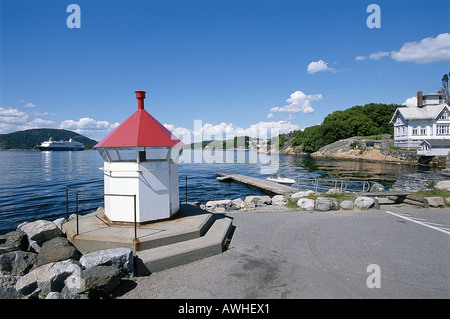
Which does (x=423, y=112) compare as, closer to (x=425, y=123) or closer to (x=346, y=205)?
(x=425, y=123)

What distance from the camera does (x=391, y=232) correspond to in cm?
832

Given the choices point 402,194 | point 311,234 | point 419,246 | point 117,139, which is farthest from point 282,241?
point 402,194

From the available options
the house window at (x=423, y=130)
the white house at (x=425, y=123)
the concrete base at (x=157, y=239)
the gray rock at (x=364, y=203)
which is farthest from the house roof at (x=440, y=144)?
the concrete base at (x=157, y=239)

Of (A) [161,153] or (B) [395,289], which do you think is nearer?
(B) [395,289]

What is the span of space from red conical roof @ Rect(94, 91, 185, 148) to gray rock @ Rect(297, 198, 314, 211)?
6.62m

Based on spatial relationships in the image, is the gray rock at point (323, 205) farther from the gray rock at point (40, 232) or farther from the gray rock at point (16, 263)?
the gray rock at point (16, 263)

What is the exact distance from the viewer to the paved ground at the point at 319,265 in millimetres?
4898

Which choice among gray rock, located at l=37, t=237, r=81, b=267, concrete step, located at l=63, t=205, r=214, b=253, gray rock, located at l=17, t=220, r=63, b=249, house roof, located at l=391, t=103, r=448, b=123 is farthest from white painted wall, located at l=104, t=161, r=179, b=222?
house roof, located at l=391, t=103, r=448, b=123

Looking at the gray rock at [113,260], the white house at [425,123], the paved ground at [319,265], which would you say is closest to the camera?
the paved ground at [319,265]

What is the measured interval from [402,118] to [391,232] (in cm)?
6300

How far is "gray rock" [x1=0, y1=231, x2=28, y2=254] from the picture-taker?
6.94 m

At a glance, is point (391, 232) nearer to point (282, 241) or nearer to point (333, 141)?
point (282, 241)

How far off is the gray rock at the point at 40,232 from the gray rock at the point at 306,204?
931 centimetres

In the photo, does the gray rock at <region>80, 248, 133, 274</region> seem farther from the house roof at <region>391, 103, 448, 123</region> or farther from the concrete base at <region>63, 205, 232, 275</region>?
the house roof at <region>391, 103, 448, 123</region>
